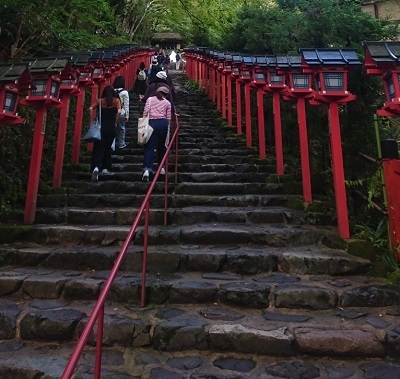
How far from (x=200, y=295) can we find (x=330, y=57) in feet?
10.9

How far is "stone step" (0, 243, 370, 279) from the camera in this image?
4.27 meters

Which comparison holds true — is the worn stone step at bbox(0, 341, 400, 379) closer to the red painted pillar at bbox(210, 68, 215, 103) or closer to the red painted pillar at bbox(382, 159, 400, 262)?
the red painted pillar at bbox(382, 159, 400, 262)

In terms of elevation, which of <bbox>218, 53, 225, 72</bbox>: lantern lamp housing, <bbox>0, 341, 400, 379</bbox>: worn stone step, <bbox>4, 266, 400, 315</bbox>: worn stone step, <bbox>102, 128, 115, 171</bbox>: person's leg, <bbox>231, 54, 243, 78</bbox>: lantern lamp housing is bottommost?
<bbox>0, 341, 400, 379</bbox>: worn stone step

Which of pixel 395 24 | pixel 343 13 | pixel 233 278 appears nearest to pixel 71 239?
pixel 233 278

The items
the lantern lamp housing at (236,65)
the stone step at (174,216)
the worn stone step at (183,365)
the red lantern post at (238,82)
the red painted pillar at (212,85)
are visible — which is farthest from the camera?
the red painted pillar at (212,85)

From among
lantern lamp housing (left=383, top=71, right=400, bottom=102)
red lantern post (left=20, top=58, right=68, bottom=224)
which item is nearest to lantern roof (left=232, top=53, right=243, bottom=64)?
red lantern post (left=20, top=58, right=68, bottom=224)

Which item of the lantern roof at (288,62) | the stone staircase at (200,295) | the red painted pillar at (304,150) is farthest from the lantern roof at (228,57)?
the stone staircase at (200,295)

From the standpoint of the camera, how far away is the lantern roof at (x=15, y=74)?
4.26 meters

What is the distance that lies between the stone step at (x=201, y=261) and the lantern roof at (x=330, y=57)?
2279mm

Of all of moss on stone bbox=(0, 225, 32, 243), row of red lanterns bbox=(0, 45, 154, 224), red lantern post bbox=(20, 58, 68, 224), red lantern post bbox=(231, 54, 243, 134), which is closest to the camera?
row of red lanterns bbox=(0, 45, 154, 224)

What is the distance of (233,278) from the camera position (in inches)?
163

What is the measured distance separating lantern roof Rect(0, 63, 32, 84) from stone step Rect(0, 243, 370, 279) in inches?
76.2

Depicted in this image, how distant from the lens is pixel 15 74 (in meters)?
4.36

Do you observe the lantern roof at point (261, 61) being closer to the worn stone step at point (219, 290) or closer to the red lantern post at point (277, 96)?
the red lantern post at point (277, 96)
